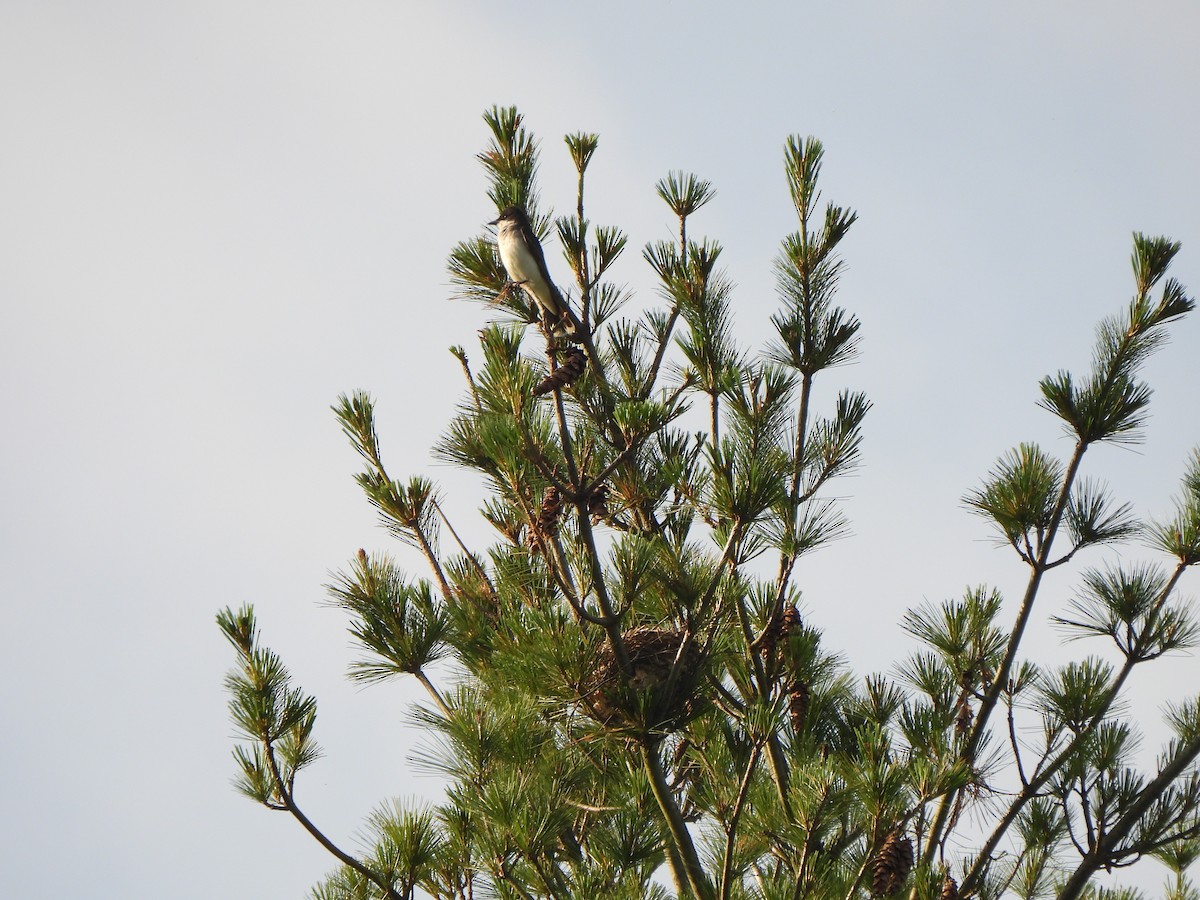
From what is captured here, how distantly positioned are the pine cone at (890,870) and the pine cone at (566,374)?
168 cm

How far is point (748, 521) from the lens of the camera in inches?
130

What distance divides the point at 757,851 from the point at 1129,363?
2.05 metres

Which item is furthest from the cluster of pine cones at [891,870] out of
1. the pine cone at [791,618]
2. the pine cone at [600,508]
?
the pine cone at [600,508]

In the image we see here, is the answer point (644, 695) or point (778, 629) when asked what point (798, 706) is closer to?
point (778, 629)

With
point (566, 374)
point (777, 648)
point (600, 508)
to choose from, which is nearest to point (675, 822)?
point (777, 648)

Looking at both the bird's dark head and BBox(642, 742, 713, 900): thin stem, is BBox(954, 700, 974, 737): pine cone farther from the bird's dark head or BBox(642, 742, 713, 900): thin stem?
the bird's dark head

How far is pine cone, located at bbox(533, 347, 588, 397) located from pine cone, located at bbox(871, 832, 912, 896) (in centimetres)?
168

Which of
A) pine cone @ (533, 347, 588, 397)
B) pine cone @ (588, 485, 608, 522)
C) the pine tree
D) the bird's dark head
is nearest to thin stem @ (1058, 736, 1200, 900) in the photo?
the pine tree

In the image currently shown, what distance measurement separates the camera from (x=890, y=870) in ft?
12.1

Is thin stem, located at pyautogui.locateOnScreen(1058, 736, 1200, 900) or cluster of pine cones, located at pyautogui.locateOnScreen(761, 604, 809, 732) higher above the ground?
cluster of pine cones, located at pyautogui.locateOnScreen(761, 604, 809, 732)

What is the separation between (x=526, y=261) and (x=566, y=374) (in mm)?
863

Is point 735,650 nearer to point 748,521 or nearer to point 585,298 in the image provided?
point 748,521

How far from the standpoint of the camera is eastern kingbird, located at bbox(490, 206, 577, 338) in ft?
13.9

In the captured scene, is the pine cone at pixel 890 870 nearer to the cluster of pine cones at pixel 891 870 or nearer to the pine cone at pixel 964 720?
the cluster of pine cones at pixel 891 870
